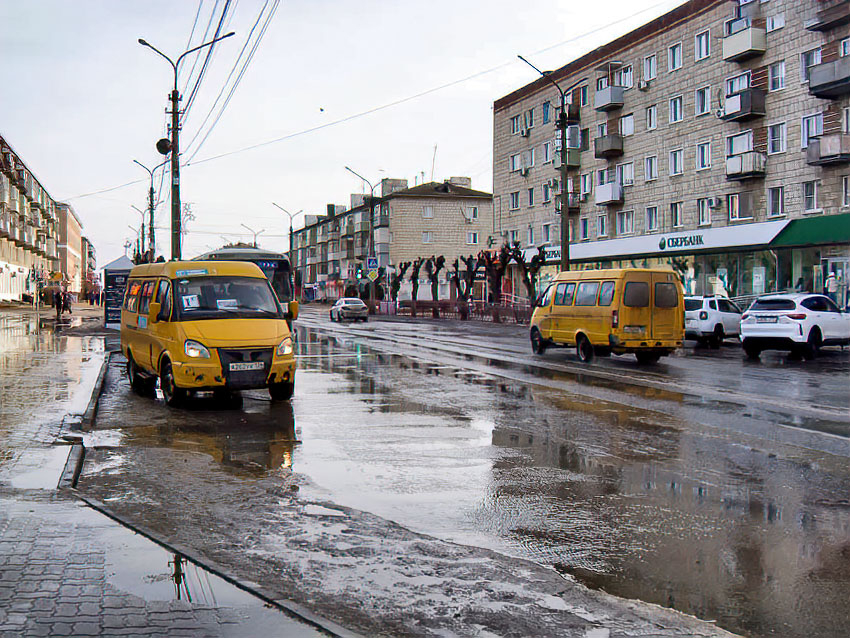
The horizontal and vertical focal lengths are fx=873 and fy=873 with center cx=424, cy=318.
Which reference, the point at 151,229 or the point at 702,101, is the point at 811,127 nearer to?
the point at 702,101

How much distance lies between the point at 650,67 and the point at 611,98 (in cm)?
291

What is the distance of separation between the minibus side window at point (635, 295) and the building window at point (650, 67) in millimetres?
30371

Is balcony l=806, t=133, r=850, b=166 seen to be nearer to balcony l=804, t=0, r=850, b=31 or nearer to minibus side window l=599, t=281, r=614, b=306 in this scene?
balcony l=804, t=0, r=850, b=31

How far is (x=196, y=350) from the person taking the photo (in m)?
11.4

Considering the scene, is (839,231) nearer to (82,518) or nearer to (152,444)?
(152,444)

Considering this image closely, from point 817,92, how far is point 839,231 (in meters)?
5.59

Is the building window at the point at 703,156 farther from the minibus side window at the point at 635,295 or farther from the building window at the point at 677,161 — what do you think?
the minibus side window at the point at 635,295

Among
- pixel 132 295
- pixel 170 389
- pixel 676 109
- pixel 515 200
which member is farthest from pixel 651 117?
pixel 170 389

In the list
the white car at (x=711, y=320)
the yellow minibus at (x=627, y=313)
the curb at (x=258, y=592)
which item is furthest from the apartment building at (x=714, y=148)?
the curb at (x=258, y=592)

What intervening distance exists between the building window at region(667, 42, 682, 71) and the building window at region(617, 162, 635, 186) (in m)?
5.61

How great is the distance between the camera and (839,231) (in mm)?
33344

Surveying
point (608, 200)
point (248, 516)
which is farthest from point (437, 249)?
point (248, 516)

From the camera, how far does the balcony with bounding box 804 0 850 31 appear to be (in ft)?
108

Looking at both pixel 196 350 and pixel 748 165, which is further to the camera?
pixel 748 165
